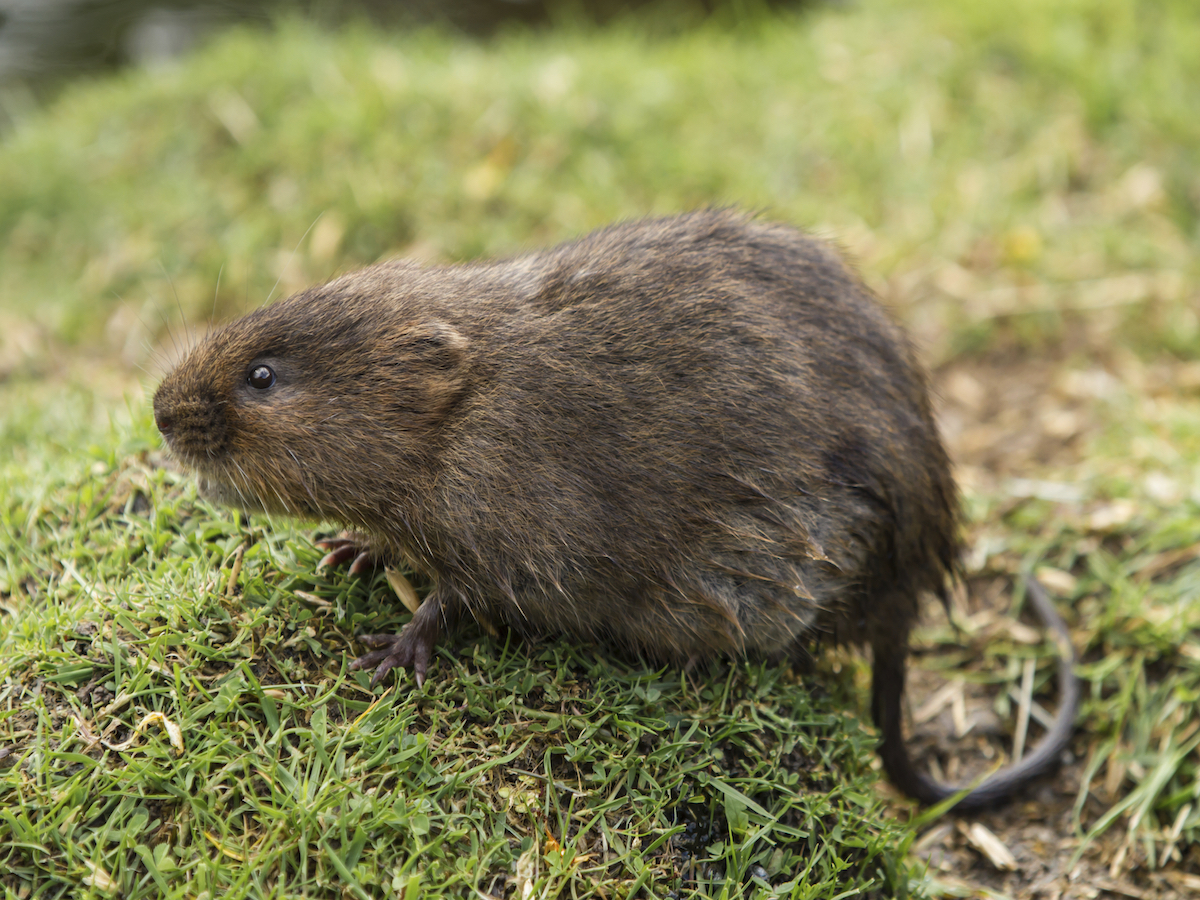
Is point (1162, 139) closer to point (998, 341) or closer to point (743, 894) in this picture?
point (998, 341)

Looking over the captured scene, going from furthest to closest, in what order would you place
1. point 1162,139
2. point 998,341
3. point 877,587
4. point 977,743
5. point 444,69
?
point 444,69 → point 1162,139 → point 998,341 → point 977,743 → point 877,587

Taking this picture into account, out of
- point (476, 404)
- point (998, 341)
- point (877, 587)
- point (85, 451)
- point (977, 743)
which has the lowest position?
point (977, 743)

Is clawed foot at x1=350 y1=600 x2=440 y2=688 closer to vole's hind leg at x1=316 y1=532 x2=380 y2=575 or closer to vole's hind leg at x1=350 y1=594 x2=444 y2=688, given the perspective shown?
vole's hind leg at x1=350 y1=594 x2=444 y2=688

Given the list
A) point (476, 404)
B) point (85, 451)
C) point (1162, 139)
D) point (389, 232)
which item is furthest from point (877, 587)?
point (1162, 139)

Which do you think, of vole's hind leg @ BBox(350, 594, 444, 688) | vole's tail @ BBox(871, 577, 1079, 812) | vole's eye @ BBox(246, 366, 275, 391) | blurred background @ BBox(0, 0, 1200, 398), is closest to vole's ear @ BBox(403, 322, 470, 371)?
vole's eye @ BBox(246, 366, 275, 391)

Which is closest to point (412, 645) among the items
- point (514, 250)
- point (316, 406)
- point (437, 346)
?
point (316, 406)

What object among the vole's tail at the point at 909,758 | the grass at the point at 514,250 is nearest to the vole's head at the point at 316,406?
the grass at the point at 514,250

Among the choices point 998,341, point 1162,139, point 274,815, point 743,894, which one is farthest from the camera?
point 1162,139

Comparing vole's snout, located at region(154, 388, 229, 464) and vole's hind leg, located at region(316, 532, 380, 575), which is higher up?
vole's snout, located at region(154, 388, 229, 464)
